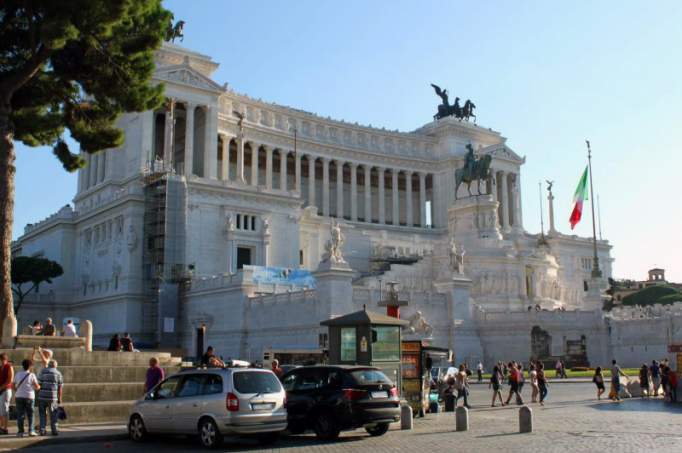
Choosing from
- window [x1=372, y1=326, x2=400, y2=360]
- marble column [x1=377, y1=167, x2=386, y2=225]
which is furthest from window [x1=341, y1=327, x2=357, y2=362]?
marble column [x1=377, y1=167, x2=386, y2=225]

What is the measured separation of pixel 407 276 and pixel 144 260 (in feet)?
71.6

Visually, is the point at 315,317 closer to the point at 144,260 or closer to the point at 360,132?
the point at 144,260

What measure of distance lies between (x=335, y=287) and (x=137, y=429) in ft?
84.1

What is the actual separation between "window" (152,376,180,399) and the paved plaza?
112cm

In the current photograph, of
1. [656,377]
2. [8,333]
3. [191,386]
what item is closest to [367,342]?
[191,386]

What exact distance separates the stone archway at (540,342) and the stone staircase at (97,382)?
31.3 m

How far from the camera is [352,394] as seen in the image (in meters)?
18.7

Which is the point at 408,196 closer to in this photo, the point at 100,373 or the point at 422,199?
the point at 422,199

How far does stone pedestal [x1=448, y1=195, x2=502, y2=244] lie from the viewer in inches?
2906

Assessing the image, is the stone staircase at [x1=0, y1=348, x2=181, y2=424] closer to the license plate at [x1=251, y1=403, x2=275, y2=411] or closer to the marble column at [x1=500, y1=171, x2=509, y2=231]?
the license plate at [x1=251, y1=403, x2=275, y2=411]

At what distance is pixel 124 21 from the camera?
25.5m

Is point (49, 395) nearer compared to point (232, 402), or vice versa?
point (232, 402)

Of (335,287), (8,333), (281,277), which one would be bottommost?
(8,333)

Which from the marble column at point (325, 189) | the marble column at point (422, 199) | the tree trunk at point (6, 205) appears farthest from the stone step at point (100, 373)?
the marble column at point (422, 199)
